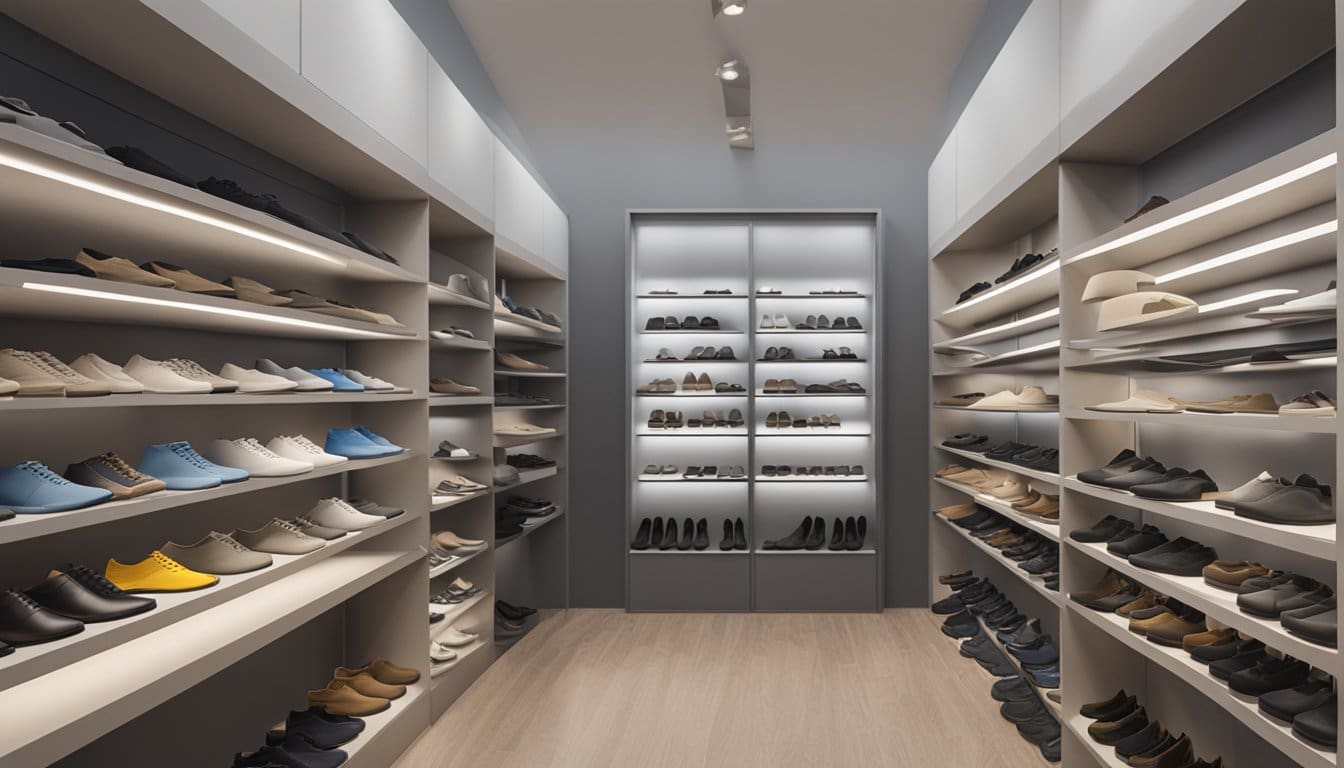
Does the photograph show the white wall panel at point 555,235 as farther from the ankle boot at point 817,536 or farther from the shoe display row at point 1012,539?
the shoe display row at point 1012,539

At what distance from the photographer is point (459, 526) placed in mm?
3922

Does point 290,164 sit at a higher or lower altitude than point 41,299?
higher

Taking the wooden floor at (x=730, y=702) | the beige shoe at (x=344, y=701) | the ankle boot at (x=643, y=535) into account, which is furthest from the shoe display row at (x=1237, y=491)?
the ankle boot at (x=643, y=535)

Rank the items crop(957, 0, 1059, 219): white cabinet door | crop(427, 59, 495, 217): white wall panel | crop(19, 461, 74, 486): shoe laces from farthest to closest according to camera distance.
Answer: crop(427, 59, 495, 217): white wall panel, crop(957, 0, 1059, 219): white cabinet door, crop(19, 461, 74, 486): shoe laces

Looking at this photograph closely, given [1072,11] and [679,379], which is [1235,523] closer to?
[1072,11]

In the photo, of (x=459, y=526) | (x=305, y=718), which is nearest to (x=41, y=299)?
(x=305, y=718)

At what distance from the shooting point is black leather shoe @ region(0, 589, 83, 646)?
148cm

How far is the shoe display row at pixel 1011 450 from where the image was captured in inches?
124

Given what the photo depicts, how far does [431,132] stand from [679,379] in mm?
2740

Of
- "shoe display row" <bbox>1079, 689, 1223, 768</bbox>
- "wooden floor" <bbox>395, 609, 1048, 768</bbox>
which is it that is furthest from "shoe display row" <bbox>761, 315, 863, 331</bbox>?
"shoe display row" <bbox>1079, 689, 1223, 768</bbox>

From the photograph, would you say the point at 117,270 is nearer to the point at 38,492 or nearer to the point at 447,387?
the point at 38,492

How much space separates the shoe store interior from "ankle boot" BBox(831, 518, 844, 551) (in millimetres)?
19

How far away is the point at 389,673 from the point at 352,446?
103 centimetres

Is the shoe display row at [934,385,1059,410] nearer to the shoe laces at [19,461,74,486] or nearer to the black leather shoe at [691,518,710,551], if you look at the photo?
the black leather shoe at [691,518,710,551]
